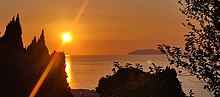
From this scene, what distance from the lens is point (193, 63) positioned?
1390 cm

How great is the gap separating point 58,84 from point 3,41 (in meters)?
9.24

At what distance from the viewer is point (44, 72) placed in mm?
38438

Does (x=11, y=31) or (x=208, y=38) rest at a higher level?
(x=11, y=31)

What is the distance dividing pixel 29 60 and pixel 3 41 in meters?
6.04

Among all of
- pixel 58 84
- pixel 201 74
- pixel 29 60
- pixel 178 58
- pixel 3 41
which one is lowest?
pixel 201 74

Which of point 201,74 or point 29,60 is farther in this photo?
point 29,60

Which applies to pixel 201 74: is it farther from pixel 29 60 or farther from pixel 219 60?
pixel 29 60

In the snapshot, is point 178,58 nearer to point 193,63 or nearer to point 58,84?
point 193,63

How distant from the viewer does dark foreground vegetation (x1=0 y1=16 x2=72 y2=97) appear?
117ft

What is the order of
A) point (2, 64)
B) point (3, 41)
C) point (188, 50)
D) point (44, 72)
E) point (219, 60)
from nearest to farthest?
point (219, 60)
point (188, 50)
point (2, 64)
point (44, 72)
point (3, 41)

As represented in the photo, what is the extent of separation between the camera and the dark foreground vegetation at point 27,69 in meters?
35.6

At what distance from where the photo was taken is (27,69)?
1486 inches

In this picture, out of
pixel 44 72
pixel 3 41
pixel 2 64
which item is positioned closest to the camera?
pixel 2 64

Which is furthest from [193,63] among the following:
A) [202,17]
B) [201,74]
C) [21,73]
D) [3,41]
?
[3,41]
